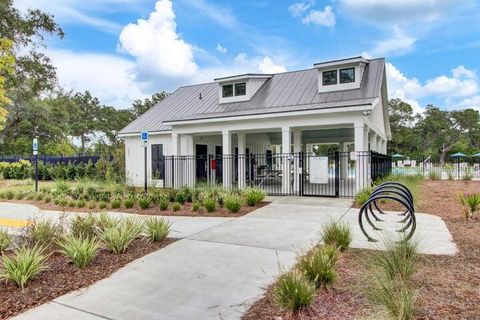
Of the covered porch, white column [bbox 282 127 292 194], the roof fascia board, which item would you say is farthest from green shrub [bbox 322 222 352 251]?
white column [bbox 282 127 292 194]

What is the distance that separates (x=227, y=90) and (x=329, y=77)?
5.82m

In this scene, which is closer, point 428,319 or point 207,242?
point 428,319

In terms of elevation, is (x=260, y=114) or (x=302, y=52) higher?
(x=302, y=52)

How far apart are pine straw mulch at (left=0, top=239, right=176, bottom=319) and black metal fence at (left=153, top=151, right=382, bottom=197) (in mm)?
8389

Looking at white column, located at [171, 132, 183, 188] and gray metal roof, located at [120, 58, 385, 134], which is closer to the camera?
gray metal roof, located at [120, 58, 385, 134]

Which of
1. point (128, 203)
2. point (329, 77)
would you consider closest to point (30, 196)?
point (128, 203)

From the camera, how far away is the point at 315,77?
61.1 ft

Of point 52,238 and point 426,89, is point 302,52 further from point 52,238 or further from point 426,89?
point 426,89

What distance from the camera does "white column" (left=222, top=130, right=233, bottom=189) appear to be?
55.9 feet

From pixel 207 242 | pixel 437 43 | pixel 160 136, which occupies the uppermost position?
pixel 437 43

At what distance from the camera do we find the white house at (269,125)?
46.8 feet

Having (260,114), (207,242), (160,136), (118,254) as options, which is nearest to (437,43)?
(260,114)

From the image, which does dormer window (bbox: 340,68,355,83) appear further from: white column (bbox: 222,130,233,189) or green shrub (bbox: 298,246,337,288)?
green shrub (bbox: 298,246,337,288)

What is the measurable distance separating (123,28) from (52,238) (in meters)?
13.5
